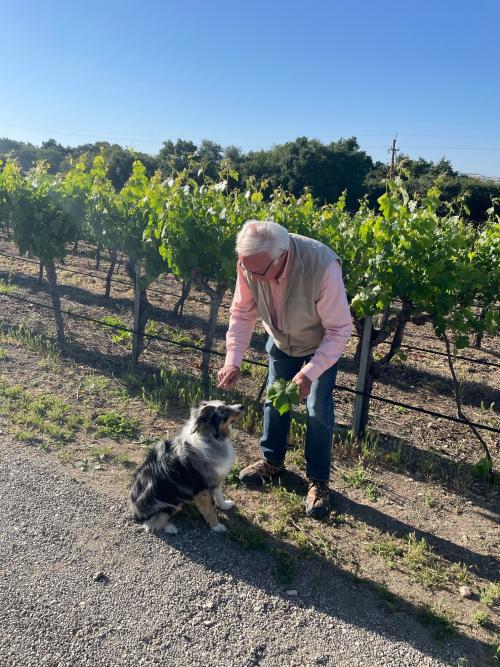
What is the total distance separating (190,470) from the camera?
11.5 feet

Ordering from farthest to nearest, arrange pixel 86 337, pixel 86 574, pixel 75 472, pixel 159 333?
pixel 159 333
pixel 86 337
pixel 75 472
pixel 86 574

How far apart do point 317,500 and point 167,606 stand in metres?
1.43

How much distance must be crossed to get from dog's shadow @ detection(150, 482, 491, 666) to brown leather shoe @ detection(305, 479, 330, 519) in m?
→ 0.40

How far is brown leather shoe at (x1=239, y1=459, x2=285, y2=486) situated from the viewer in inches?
169

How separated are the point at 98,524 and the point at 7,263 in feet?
37.6

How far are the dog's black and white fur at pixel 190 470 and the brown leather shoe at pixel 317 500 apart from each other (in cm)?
72

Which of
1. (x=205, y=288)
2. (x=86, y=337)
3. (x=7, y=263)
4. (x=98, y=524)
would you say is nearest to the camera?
(x=98, y=524)

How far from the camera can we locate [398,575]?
3.38 metres

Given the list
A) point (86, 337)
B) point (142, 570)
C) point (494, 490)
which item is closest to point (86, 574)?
point (142, 570)

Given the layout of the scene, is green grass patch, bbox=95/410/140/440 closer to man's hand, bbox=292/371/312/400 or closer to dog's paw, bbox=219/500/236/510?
dog's paw, bbox=219/500/236/510

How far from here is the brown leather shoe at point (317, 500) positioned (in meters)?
3.93

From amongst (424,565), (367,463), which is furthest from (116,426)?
(424,565)

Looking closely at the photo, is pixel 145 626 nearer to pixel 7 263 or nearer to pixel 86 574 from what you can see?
pixel 86 574

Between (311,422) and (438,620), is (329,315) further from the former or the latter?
(438,620)
